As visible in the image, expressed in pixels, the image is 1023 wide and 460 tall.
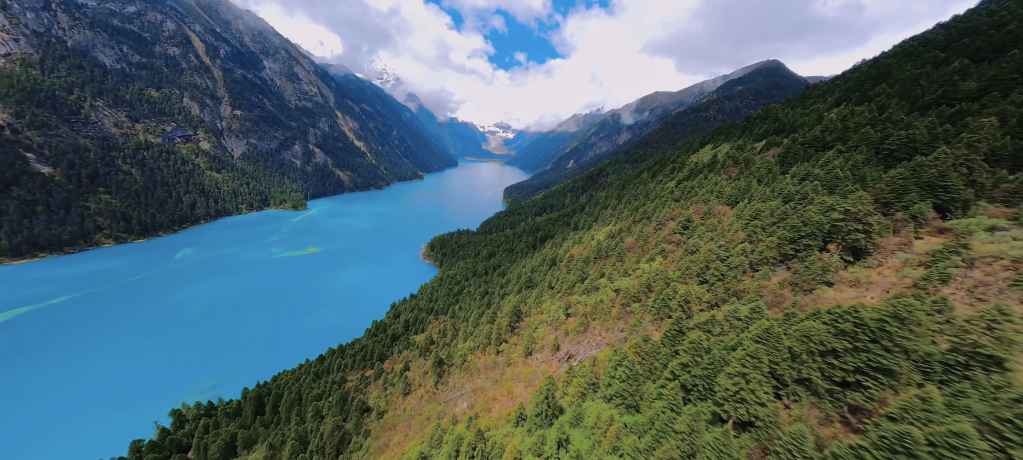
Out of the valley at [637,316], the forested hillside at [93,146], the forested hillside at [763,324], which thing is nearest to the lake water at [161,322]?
the valley at [637,316]

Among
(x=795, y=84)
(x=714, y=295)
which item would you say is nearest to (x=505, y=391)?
(x=714, y=295)

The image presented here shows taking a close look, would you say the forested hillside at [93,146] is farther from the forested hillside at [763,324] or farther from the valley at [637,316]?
the forested hillside at [763,324]

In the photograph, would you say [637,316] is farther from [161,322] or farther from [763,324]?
[161,322]

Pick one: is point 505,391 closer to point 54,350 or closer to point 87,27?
point 54,350

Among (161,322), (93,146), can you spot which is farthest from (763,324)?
(93,146)

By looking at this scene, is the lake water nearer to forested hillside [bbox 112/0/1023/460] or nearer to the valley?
the valley

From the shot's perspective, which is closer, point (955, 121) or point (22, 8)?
point (955, 121)

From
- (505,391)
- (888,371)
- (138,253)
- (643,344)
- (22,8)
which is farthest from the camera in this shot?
(22,8)

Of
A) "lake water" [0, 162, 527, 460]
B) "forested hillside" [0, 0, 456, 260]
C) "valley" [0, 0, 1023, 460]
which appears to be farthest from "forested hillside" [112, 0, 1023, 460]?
"forested hillside" [0, 0, 456, 260]
